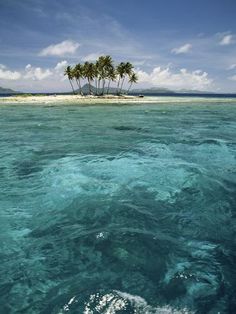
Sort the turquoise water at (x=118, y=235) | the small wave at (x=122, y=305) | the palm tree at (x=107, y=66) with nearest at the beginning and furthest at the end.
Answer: the small wave at (x=122, y=305) < the turquoise water at (x=118, y=235) < the palm tree at (x=107, y=66)

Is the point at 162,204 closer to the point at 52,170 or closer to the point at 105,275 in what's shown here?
the point at 105,275

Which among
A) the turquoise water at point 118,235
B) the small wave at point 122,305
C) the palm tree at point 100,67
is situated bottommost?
the turquoise water at point 118,235

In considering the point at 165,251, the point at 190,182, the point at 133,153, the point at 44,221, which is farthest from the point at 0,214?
the point at 133,153

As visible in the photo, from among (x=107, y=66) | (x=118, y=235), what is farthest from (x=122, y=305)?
(x=107, y=66)

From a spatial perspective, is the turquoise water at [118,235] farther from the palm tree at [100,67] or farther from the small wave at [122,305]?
the palm tree at [100,67]

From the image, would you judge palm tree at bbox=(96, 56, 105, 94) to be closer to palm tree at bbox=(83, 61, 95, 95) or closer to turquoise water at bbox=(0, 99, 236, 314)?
palm tree at bbox=(83, 61, 95, 95)

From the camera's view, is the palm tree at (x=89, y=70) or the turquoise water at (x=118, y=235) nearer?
the turquoise water at (x=118, y=235)

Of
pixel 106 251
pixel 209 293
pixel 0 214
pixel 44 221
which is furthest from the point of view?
pixel 0 214

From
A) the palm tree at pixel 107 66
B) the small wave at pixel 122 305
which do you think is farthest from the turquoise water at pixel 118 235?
the palm tree at pixel 107 66

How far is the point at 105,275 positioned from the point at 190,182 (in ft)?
27.9

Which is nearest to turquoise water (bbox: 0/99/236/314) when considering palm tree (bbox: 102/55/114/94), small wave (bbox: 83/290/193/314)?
small wave (bbox: 83/290/193/314)

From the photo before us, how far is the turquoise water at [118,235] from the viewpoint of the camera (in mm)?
6539

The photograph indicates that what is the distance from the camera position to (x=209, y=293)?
21.8 feet

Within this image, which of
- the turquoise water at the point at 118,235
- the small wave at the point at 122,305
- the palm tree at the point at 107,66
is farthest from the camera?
the palm tree at the point at 107,66
